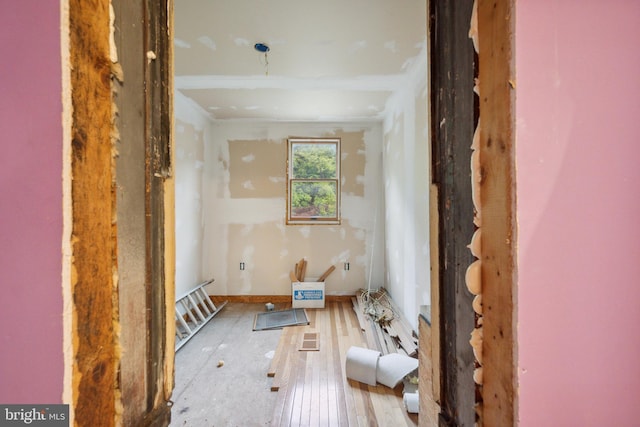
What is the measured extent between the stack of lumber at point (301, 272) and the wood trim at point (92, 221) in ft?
12.4

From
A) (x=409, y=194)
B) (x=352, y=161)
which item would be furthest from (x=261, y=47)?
(x=352, y=161)

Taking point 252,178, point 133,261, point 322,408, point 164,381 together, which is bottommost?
point 322,408

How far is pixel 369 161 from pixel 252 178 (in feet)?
6.10

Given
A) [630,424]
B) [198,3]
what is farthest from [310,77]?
[630,424]

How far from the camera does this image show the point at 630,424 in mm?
613

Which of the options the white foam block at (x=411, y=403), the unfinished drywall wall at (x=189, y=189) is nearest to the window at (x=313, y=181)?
the unfinished drywall wall at (x=189, y=189)

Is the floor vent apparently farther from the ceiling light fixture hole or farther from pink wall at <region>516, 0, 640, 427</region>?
the ceiling light fixture hole

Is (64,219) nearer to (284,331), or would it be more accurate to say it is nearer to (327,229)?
(284,331)

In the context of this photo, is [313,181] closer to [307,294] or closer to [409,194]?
[307,294]

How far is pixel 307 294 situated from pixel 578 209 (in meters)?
3.95

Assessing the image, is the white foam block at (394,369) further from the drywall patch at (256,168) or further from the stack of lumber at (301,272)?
the drywall patch at (256,168)

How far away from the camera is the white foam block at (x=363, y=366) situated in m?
2.44

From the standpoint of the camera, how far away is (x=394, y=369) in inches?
96.0

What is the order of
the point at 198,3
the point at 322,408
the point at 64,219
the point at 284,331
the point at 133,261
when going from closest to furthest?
the point at 64,219, the point at 133,261, the point at 198,3, the point at 322,408, the point at 284,331
